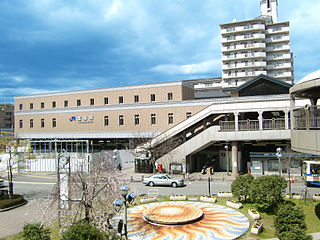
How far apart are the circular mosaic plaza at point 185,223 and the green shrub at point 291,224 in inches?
129

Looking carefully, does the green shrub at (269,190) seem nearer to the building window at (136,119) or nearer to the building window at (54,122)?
the building window at (136,119)

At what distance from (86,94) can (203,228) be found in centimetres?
A: 4488

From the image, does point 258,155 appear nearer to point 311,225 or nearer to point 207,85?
point 311,225

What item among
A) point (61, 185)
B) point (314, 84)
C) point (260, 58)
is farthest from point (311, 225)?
point (260, 58)

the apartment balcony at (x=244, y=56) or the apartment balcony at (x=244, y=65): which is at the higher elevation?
the apartment balcony at (x=244, y=56)

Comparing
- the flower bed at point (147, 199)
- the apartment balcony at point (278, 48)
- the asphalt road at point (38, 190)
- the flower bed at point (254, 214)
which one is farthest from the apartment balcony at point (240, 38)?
the flower bed at point (254, 214)

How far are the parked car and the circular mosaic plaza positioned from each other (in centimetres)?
863

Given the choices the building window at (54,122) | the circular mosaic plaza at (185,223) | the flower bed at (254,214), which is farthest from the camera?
the building window at (54,122)

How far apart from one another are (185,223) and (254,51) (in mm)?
74707

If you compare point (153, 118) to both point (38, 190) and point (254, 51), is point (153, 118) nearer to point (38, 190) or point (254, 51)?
point (38, 190)

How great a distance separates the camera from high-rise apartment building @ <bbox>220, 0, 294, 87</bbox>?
8156cm

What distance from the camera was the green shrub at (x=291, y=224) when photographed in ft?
38.9

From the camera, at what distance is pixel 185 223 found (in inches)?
682

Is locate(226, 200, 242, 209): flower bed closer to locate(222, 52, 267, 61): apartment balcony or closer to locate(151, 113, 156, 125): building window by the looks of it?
locate(151, 113, 156, 125): building window
